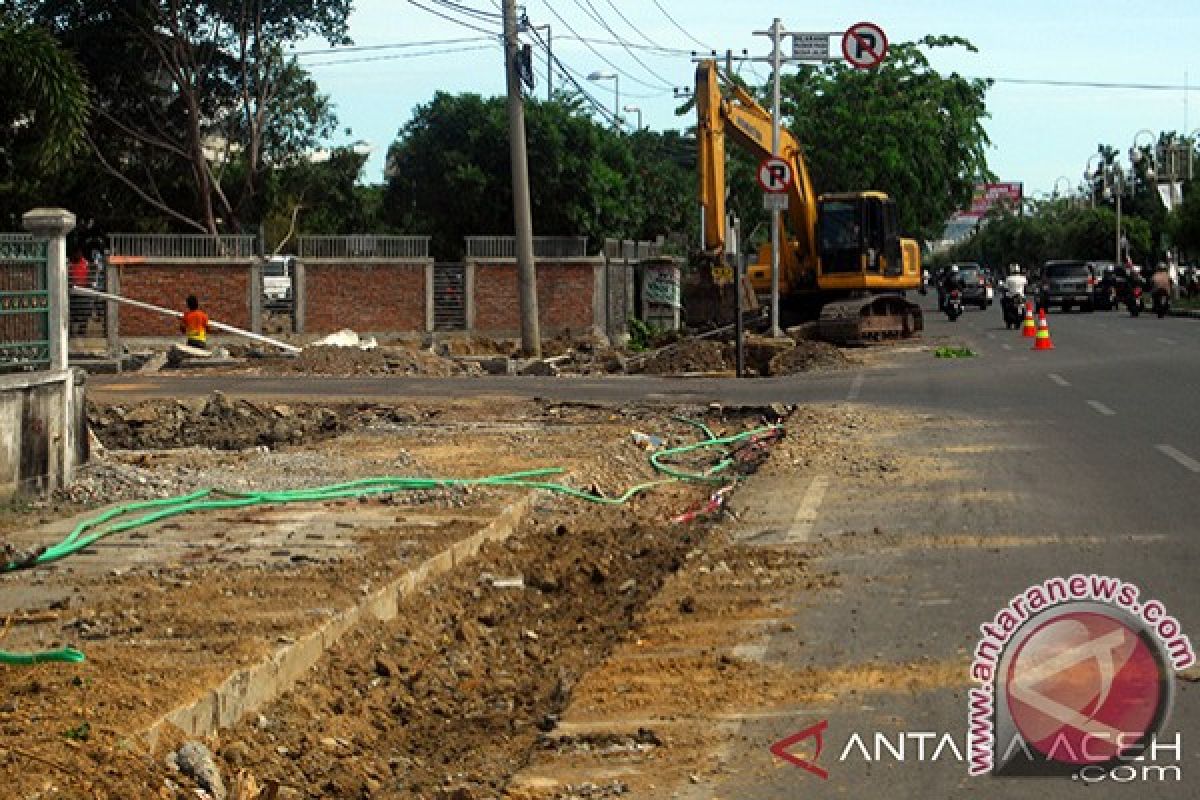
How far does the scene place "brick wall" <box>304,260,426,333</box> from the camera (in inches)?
1674

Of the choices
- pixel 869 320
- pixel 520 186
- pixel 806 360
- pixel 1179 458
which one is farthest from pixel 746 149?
pixel 1179 458

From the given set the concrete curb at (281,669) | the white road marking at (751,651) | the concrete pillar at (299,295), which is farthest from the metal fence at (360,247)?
the white road marking at (751,651)

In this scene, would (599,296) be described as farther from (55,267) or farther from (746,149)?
(55,267)

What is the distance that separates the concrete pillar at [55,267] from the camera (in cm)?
1373

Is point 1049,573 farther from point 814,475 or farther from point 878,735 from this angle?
point 814,475

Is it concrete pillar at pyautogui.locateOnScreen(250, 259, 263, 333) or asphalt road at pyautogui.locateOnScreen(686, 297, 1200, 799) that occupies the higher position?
concrete pillar at pyautogui.locateOnScreen(250, 259, 263, 333)

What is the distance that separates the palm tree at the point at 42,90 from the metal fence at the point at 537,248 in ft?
46.9

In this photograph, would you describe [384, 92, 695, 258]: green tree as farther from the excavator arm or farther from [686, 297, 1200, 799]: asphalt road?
[686, 297, 1200, 799]: asphalt road

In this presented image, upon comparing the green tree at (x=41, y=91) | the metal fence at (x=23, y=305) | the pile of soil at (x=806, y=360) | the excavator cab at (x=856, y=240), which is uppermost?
the green tree at (x=41, y=91)

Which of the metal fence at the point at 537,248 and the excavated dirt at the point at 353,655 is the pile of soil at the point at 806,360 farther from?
the excavated dirt at the point at 353,655

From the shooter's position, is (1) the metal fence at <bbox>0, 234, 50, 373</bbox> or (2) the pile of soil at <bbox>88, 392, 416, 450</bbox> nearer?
(1) the metal fence at <bbox>0, 234, 50, 373</bbox>

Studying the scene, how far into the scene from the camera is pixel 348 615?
8578 millimetres

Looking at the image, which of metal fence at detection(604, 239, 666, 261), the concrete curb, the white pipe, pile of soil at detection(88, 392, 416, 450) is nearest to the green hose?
the concrete curb

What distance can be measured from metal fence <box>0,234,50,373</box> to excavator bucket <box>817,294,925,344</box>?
2524 cm
